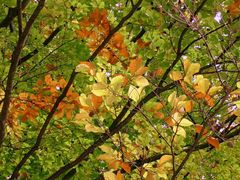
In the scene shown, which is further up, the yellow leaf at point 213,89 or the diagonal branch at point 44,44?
the diagonal branch at point 44,44

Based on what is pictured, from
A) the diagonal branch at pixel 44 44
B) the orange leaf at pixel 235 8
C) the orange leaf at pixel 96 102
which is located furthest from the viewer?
the diagonal branch at pixel 44 44

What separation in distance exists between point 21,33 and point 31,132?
2.25m

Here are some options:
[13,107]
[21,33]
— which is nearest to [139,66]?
[21,33]

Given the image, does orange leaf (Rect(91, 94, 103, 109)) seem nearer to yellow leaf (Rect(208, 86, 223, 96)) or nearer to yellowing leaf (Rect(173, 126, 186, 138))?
yellowing leaf (Rect(173, 126, 186, 138))

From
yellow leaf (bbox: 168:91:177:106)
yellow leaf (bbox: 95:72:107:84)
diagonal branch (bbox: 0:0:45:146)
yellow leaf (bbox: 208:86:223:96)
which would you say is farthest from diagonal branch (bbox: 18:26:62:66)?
yellow leaf (bbox: 208:86:223:96)

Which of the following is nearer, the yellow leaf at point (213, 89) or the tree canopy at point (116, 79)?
the yellow leaf at point (213, 89)

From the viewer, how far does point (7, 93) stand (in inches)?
109

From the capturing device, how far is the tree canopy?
2.31 meters

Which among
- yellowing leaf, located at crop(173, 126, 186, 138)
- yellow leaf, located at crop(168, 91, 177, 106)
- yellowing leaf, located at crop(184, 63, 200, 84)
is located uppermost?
yellowing leaf, located at crop(184, 63, 200, 84)

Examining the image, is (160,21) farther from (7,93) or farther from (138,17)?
(7,93)

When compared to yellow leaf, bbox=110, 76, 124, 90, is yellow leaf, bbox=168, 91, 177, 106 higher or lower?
lower

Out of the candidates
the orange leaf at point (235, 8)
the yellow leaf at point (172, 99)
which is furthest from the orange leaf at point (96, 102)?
the orange leaf at point (235, 8)

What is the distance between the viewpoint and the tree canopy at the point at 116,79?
231cm

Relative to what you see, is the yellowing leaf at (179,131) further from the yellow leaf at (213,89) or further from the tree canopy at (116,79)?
the yellow leaf at (213,89)
